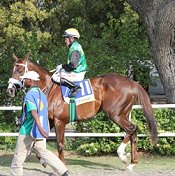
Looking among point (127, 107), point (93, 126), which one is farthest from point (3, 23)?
point (127, 107)

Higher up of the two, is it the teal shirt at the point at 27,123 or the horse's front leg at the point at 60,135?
the teal shirt at the point at 27,123

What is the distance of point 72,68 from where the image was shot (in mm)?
9938

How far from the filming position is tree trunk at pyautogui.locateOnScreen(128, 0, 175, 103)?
40.2 feet

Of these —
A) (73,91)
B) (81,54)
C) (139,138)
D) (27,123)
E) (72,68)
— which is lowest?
(139,138)

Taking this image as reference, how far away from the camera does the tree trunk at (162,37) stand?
1224 centimetres

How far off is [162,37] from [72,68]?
333 cm

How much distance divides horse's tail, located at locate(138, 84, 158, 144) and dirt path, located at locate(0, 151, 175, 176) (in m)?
0.66

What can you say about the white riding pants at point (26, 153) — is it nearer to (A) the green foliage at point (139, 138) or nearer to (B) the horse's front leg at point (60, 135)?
(B) the horse's front leg at point (60, 135)

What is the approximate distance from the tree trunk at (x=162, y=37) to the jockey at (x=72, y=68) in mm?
2939

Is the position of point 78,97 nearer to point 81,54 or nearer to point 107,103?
point 107,103

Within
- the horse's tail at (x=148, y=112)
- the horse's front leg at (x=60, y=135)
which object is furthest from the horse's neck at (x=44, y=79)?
the horse's tail at (x=148, y=112)

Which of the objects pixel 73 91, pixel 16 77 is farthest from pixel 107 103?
pixel 16 77

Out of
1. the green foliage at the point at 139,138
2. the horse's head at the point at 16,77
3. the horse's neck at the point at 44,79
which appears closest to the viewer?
the horse's head at the point at 16,77

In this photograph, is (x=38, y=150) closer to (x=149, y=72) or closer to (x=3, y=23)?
(x=149, y=72)
